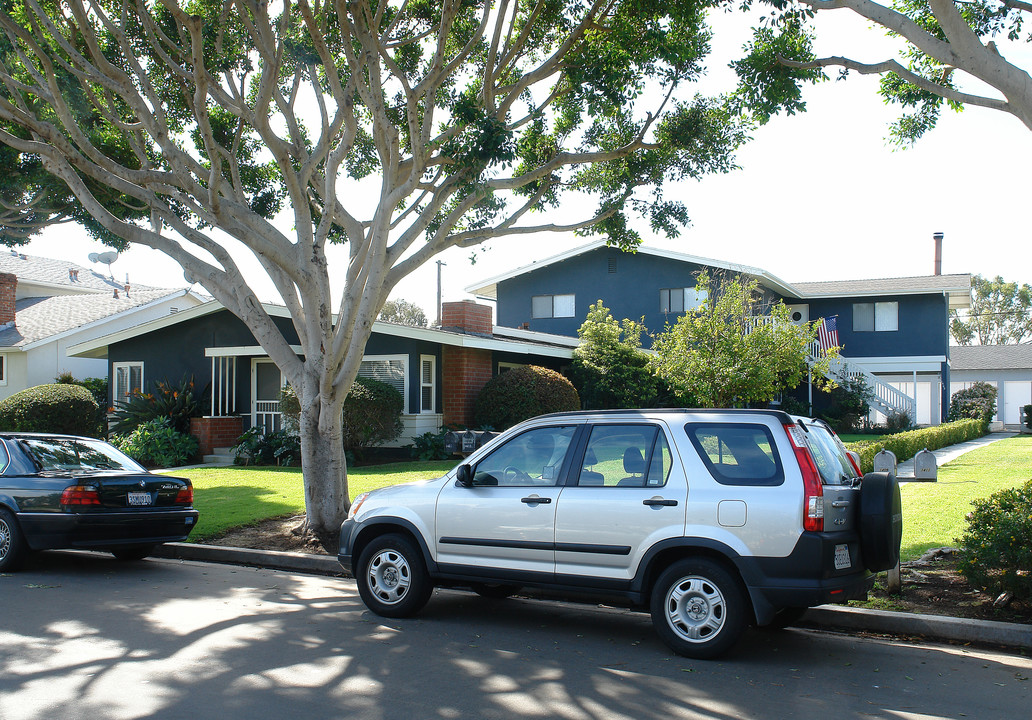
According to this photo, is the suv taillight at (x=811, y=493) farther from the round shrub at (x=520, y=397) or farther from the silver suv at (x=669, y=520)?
the round shrub at (x=520, y=397)

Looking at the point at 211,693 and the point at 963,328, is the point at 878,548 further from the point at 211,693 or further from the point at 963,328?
the point at 963,328

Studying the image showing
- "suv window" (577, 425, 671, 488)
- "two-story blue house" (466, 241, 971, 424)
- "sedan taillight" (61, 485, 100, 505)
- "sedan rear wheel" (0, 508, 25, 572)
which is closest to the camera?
"suv window" (577, 425, 671, 488)

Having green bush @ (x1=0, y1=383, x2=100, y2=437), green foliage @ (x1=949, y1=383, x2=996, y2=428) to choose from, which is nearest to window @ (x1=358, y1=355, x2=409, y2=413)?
green bush @ (x1=0, y1=383, x2=100, y2=437)

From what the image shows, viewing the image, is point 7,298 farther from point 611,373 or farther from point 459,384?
point 611,373

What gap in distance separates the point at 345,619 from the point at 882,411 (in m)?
27.8

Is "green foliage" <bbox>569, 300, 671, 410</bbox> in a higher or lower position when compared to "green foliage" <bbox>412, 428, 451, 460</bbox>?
higher

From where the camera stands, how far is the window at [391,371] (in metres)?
20.8

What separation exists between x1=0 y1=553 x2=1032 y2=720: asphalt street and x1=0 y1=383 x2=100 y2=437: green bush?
1571 centimetres

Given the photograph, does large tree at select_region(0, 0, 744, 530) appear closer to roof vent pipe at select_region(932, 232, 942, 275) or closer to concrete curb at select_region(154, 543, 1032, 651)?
concrete curb at select_region(154, 543, 1032, 651)

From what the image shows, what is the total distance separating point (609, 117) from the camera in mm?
12523

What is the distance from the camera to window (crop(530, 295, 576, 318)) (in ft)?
110

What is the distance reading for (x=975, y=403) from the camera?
39.0m

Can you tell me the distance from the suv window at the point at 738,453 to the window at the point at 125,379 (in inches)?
851

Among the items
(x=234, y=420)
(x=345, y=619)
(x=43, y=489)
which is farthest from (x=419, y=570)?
(x=234, y=420)
